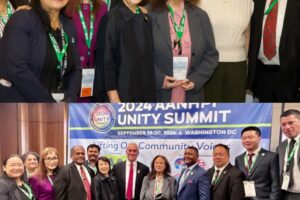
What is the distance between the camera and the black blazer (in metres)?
3.21

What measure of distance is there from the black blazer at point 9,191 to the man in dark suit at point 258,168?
140 centimetres

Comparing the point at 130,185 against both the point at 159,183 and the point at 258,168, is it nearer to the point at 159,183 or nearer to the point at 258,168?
the point at 159,183

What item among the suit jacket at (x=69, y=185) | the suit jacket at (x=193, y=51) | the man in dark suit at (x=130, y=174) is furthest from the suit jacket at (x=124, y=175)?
the suit jacket at (x=193, y=51)

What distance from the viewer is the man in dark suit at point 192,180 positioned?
3287 mm

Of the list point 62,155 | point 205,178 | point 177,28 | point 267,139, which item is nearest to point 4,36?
point 62,155

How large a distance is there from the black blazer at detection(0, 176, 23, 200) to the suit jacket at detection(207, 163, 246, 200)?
1.23 m

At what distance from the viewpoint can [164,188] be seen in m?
3.32

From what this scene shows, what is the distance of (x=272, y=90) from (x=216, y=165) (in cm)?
81

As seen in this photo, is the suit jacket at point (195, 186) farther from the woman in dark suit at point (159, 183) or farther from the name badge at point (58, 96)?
the name badge at point (58, 96)

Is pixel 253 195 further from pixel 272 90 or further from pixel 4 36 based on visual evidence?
pixel 4 36

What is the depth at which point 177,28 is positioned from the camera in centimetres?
350

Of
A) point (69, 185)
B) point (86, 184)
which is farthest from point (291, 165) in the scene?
point (69, 185)

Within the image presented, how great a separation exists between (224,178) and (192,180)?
0.67ft

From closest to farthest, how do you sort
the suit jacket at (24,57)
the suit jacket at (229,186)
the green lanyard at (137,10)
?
the suit jacket at (24,57), the suit jacket at (229,186), the green lanyard at (137,10)
